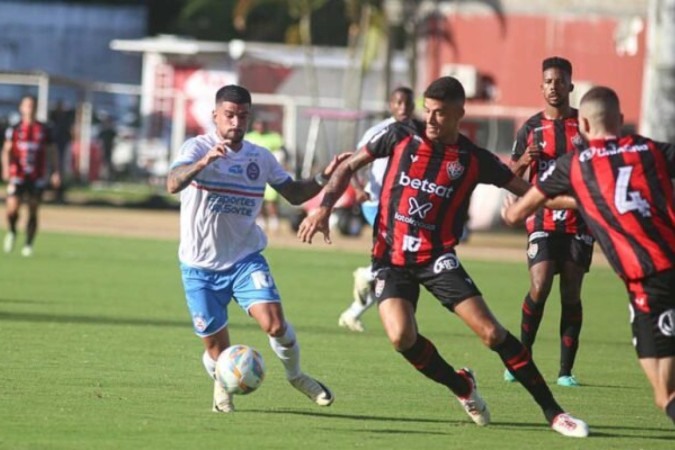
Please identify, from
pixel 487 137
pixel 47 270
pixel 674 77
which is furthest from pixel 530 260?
pixel 487 137

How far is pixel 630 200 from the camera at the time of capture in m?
8.95

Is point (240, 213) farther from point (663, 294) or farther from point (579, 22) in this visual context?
point (579, 22)

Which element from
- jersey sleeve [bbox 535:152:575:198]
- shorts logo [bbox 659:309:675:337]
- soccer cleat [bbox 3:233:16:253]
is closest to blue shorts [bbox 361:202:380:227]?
jersey sleeve [bbox 535:152:575:198]

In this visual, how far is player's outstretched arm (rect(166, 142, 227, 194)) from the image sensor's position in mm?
10148

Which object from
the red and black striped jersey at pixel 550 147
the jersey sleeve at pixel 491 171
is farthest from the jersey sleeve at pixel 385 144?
the red and black striped jersey at pixel 550 147

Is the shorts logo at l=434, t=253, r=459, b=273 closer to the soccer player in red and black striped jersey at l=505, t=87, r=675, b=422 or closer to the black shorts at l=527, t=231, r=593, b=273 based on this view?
the soccer player in red and black striped jersey at l=505, t=87, r=675, b=422

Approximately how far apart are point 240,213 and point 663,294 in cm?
314

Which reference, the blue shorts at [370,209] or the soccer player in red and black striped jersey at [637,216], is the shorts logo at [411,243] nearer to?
the soccer player in red and black striped jersey at [637,216]

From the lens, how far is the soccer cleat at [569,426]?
10.1 metres

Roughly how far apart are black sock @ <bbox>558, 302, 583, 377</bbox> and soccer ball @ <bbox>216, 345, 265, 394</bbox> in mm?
3470

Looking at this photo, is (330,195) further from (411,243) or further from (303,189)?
(303,189)

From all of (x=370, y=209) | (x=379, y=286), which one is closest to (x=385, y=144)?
(x=379, y=286)

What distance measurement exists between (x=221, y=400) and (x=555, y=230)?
3.49m

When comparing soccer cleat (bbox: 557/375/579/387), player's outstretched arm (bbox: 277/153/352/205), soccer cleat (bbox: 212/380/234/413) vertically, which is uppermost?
player's outstretched arm (bbox: 277/153/352/205)
